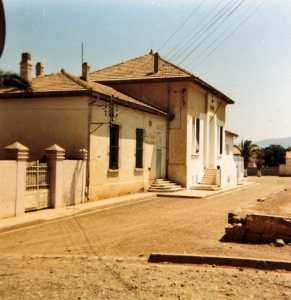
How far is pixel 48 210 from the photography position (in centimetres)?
1565

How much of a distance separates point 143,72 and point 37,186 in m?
15.1

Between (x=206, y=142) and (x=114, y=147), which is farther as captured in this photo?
(x=206, y=142)

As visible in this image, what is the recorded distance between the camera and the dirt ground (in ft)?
20.7

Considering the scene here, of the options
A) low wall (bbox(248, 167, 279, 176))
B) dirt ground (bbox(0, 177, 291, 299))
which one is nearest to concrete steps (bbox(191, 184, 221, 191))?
dirt ground (bbox(0, 177, 291, 299))

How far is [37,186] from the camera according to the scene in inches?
609

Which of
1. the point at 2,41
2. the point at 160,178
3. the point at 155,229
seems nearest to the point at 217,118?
the point at 160,178

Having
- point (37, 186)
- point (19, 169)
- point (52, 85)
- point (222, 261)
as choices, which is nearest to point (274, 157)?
point (52, 85)

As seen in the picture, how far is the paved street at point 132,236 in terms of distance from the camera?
9.16 m

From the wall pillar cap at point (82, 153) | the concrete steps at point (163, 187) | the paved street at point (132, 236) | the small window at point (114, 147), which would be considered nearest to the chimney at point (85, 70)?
the small window at point (114, 147)

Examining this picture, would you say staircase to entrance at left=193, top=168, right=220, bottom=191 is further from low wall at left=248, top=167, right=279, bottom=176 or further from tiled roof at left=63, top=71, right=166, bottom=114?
low wall at left=248, top=167, right=279, bottom=176

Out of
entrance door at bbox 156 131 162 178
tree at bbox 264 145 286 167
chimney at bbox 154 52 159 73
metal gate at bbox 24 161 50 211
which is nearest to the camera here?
metal gate at bbox 24 161 50 211

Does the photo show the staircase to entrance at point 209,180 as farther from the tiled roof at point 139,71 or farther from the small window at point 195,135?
the tiled roof at point 139,71

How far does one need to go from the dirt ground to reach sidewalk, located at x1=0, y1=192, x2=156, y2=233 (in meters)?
0.32

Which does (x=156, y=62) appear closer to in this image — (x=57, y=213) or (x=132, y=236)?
(x=57, y=213)
